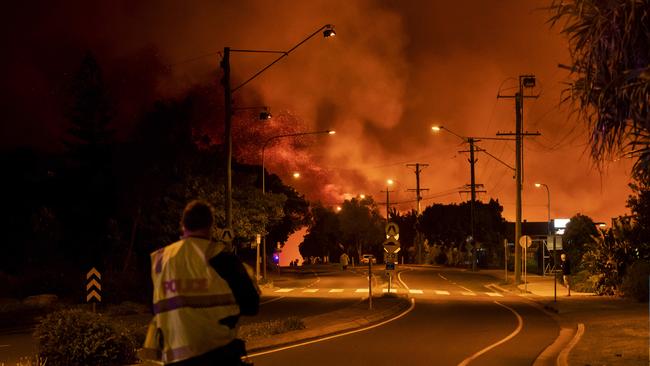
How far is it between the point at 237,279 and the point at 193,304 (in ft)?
0.93

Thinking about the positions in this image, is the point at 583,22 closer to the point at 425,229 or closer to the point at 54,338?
the point at 54,338

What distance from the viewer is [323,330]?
1741 cm

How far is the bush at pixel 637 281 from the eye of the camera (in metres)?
26.6

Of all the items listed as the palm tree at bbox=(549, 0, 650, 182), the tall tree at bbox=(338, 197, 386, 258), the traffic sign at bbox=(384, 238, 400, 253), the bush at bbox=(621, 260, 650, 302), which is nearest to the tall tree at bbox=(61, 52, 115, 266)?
the traffic sign at bbox=(384, 238, 400, 253)

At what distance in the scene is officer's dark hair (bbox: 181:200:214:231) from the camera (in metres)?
4.68

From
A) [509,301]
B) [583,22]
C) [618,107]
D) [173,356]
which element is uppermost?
[583,22]

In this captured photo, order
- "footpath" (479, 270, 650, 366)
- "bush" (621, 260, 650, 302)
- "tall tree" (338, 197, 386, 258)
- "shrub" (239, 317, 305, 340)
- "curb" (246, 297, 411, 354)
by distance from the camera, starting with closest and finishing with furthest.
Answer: "footpath" (479, 270, 650, 366) → "curb" (246, 297, 411, 354) → "shrub" (239, 317, 305, 340) → "bush" (621, 260, 650, 302) → "tall tree" (338, 197, 386, 258)

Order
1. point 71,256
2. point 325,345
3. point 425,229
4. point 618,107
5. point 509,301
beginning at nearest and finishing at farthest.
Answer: point 618,107 → point 325,345 → point 509,301 → point 71,256 → point 425,229

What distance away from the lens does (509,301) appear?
30.4 meters

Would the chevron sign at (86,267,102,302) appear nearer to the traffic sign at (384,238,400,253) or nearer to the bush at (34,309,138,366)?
the bush at (34,309,138,366)

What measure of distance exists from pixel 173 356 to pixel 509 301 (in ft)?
89.6

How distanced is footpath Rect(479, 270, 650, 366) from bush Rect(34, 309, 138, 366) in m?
6.76

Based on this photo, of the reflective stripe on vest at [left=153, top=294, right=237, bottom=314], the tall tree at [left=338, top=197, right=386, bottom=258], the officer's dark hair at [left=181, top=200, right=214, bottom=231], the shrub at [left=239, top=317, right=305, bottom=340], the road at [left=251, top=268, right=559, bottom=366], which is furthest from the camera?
the tall tree at [left=338, top=197, right=386, bottom=258]

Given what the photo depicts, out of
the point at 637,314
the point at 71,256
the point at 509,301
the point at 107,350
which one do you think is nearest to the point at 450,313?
the point at 637,314
